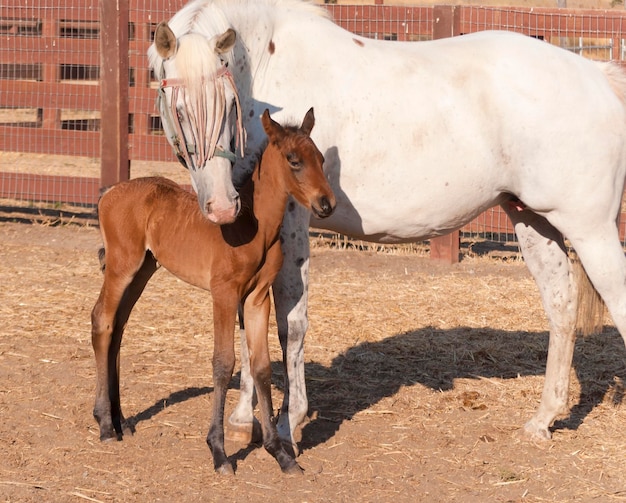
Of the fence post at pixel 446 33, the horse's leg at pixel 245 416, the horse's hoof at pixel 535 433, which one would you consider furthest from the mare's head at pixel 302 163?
the fence post at pixel 446 33

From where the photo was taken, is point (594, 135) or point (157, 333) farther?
point (157, 333)

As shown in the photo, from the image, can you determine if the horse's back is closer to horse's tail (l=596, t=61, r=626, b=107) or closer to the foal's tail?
horse's tail (l=596, t=61, r=626, b=107)

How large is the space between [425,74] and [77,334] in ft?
9.79

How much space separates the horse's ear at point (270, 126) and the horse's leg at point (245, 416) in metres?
0.95

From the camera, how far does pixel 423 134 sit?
165 inches

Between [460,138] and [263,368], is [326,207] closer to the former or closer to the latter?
[263,368]

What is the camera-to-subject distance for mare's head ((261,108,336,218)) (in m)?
3.62

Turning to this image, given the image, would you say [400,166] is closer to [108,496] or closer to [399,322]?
[108,496]

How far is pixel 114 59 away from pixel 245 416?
17.4 ft

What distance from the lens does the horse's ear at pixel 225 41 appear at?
12.0 feet

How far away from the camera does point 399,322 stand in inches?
258

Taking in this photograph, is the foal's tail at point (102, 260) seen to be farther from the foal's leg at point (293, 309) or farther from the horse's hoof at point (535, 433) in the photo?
the horse's hoof at point (535, 433)

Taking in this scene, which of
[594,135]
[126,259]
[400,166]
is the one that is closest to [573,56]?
[594,135]

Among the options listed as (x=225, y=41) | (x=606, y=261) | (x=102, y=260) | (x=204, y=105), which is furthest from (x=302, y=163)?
(x=606, y=261)
